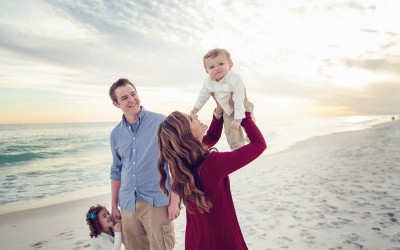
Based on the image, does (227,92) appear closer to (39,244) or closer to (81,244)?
(81,244)

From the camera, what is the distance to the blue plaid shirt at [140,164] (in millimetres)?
3037

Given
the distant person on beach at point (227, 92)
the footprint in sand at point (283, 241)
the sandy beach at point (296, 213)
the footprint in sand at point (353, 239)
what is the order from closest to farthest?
1. the distant person on beach at point (227, 92)
2. the footprint in sand at point (353, 239)
3. the footprint in sand at point (283, 241)
4. the sandy beach at point (296, 213)

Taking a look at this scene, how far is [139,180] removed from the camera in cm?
306

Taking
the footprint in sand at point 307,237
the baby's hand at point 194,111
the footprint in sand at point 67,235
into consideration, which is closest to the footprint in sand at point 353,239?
the footprint in sand at point 307,237

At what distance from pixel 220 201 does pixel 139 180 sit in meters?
1.27

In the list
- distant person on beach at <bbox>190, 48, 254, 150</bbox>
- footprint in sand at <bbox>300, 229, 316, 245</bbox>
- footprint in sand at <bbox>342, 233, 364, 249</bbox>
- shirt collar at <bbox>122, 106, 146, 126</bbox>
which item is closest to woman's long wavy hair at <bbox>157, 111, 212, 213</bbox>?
Answer: distant person on beach at <bbox>190, 48, 254, 150</bbox>

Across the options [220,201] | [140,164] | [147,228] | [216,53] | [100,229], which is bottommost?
[100,229]

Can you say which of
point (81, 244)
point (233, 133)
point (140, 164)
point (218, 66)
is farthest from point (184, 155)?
point (81, 244)

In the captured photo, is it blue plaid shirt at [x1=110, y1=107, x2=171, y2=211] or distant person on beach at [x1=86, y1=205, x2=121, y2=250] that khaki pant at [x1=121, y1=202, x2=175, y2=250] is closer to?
blue plaid shirt at [x1=110, y1=107, x2=171, y2=211]

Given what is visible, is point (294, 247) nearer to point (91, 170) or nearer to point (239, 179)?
point (239, 179)

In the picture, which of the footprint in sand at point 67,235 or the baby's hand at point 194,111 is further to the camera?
the footprint in sand at point 67,235

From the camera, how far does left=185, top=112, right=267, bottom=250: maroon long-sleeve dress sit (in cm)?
195

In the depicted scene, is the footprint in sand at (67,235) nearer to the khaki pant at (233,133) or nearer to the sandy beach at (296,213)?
the sandy beach at (296,213)

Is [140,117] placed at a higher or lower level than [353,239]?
higher
